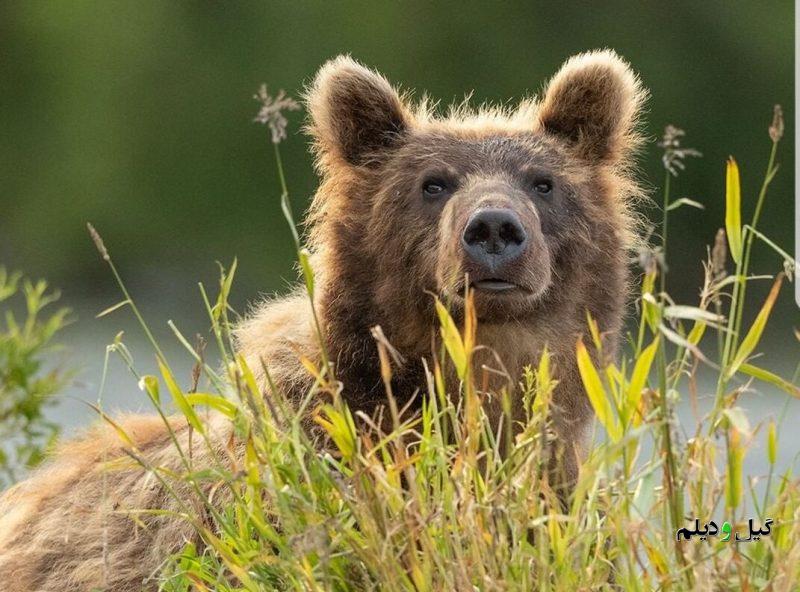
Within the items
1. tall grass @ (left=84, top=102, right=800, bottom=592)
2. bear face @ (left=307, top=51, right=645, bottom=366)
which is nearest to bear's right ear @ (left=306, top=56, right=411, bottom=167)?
bear face @ (left=307, top=51, right=645, bottom=366)

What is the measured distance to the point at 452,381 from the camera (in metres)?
4.93

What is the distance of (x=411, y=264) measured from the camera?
4.99 m

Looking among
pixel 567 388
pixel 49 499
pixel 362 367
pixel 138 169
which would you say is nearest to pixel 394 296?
pixel 362 367

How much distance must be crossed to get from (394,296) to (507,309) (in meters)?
0.42

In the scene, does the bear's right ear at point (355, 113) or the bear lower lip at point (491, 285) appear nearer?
the bear lower lip at point (491, 285)

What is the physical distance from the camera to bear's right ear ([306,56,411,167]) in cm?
541

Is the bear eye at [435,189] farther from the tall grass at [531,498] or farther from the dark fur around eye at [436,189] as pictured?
the tall grass at [531,498]

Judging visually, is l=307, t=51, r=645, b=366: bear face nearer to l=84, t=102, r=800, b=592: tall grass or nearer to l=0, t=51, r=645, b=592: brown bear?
l=0, t=51, r=645, b=592: brown bear

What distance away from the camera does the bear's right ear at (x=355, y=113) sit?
5.41 metres

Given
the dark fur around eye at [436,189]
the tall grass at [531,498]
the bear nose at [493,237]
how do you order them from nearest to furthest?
the tall grass at [531,498], the bear nose at [493,237], the dark fur around eye at [436,189]

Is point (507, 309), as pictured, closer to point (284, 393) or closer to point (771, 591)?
point (284, 393)

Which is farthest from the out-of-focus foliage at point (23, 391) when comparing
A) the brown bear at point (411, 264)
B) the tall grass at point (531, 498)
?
the tall grass at point (531, 498)

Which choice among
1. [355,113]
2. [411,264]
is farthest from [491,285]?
[355,113]

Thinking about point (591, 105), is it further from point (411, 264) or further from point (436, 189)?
point (411, 264)
